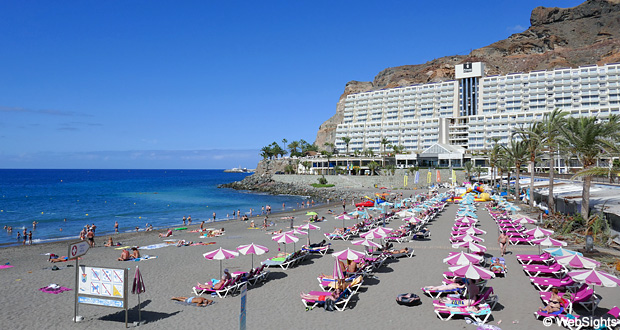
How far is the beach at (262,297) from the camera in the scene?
11938 mm

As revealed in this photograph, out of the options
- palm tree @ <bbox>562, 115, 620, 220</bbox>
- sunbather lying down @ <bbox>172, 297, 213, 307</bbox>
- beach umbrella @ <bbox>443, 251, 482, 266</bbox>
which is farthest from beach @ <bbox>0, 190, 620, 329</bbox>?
palm tree @ <bbox>562, 115, 620, 220</bbox>

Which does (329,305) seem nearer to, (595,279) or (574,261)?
(595,279)

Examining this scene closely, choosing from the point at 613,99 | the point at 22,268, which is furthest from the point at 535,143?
the point at 613,99

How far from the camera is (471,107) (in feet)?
394

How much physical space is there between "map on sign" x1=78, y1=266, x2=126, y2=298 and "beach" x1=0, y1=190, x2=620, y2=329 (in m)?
1.11

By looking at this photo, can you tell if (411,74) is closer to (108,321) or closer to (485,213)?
(485,213)

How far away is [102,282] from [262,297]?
5122 mm

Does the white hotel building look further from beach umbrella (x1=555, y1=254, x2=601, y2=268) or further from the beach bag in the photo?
the beach bag

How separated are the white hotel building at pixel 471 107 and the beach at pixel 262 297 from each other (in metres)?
83.7

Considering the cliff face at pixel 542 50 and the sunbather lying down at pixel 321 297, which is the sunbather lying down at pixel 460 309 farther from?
the cliff face at pixel 542 50

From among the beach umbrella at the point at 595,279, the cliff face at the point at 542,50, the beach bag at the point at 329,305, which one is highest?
the cliff face at the point at 542,50

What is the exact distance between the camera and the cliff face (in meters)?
151

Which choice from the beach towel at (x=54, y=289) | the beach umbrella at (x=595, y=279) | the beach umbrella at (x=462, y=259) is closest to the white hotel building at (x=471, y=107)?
the beach umbrella at (x=462, y=259)

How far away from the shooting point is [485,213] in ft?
124
